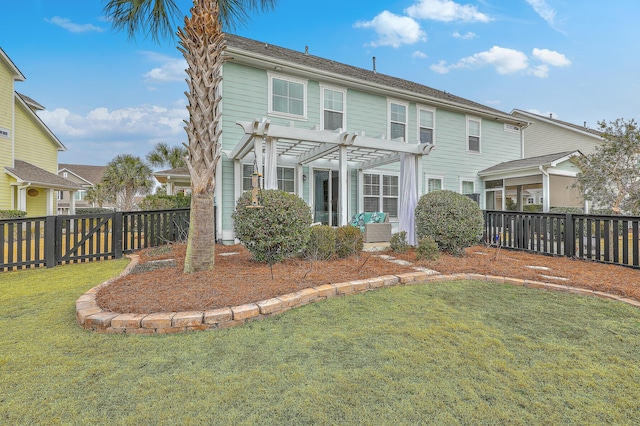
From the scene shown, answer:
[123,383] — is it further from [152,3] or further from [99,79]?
[99,79]

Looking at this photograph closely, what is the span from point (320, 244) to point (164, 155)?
22.9 m

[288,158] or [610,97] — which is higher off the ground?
[610,97]

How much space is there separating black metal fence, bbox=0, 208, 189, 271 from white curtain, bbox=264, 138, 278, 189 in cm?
313

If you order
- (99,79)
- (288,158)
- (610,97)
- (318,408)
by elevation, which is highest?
(610,97)

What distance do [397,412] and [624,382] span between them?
172 centimetres

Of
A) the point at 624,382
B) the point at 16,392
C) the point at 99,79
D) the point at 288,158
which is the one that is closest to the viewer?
the point at 16,392

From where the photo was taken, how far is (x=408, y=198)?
777 centimetres

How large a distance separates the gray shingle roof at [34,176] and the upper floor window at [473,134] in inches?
810

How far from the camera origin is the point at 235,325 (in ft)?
9.77

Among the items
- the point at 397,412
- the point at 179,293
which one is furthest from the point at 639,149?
the point at 179,293

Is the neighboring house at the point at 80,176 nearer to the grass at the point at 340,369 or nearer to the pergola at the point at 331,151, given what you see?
the pergola at the point at 331,151

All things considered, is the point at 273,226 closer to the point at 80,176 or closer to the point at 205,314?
the point at 205,314

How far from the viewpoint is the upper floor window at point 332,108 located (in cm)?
1006

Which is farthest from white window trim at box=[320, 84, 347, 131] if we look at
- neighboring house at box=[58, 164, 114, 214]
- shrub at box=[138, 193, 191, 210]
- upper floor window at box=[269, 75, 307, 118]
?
neighboring house at box=[58, 164, 114, 214]
